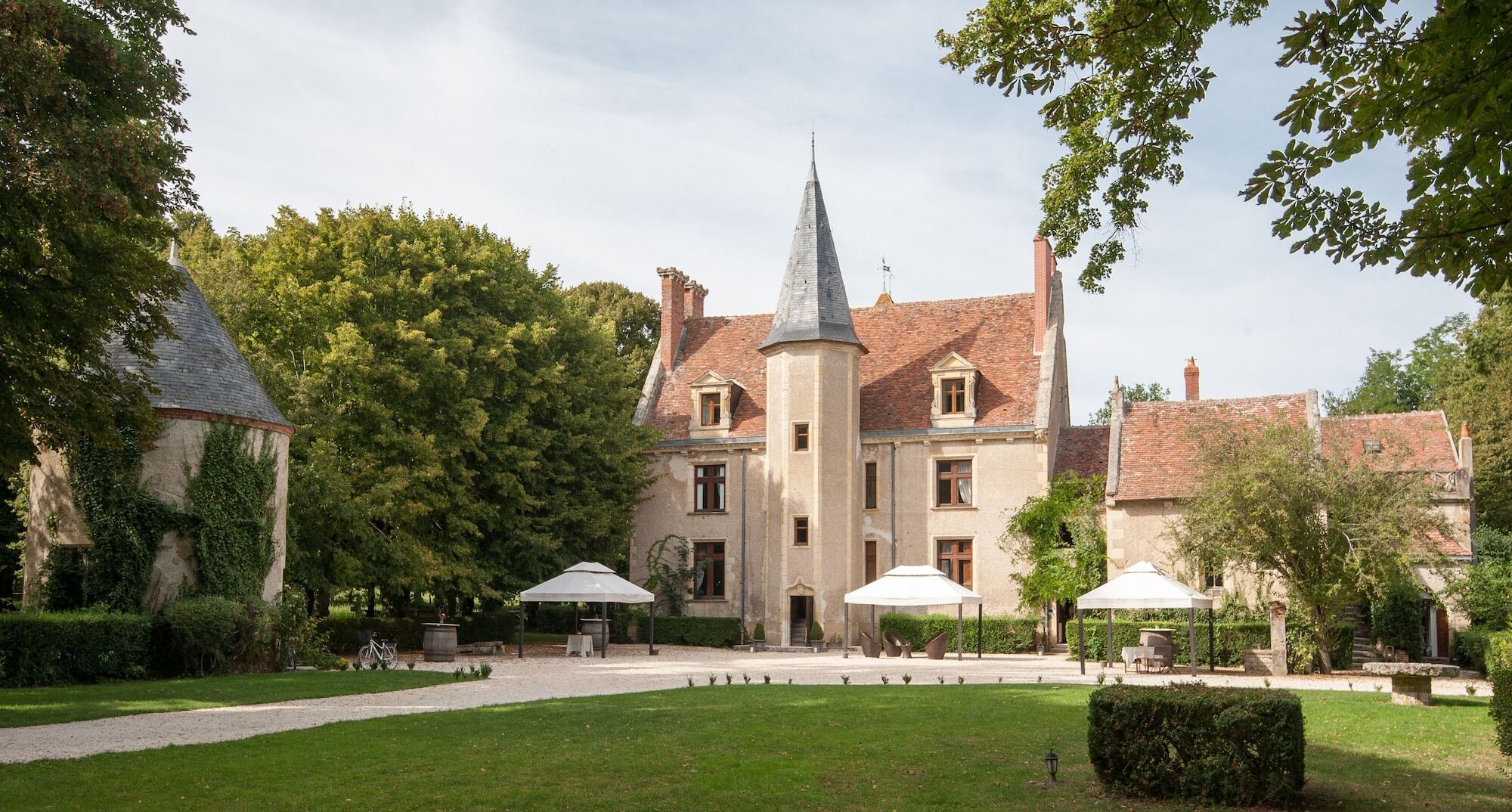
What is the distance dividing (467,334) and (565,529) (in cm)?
605

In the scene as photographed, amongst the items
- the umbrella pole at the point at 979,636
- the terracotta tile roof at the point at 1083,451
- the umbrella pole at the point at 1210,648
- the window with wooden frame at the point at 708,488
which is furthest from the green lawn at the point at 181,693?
the terracotta tile roof at the point at 1083,451

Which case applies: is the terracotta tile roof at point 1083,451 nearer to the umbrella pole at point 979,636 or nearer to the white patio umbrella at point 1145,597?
the umbrella pole at point 979,636

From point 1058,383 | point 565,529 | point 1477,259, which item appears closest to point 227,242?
point 565,529

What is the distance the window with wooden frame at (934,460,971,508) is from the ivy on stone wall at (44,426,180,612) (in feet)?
67.0

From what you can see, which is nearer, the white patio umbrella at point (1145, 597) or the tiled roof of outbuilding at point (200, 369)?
the tiled roof of outbuilding at point (200, 369)

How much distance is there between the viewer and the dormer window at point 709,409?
37.7 m

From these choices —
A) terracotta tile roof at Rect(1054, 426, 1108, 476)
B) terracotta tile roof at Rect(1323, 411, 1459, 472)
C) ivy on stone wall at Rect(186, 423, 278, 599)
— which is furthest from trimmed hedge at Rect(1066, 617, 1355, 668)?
ivy on stone wall at Rect(186, 423, 278, 599)

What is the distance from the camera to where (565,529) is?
33.5 meters

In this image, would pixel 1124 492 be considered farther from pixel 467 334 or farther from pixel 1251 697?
pixel 1251 697

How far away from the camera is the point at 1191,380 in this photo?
38812 mm

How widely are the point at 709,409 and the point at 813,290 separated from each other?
17.0 ft

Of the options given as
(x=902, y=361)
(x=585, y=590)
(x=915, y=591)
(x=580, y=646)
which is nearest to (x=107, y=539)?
(x=585, y=590)

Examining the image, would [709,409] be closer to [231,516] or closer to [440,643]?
[440,643]

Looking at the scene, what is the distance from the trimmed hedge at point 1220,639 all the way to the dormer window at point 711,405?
41.4ft
